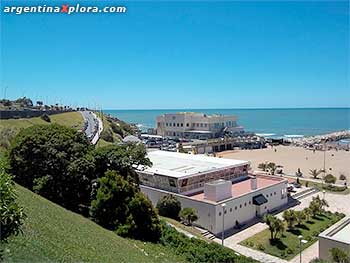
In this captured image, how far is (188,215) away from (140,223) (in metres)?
5.18

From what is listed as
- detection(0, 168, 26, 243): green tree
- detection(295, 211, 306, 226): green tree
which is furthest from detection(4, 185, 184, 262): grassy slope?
detection(295, 211, 306, 226): green tree

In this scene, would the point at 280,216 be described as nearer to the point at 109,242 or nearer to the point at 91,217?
the point at 91,217

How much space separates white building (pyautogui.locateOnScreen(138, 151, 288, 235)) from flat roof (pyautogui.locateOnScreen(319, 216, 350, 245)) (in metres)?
5.58

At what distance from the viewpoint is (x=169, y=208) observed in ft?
65.5

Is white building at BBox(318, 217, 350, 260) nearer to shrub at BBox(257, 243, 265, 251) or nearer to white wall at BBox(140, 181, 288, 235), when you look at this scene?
shrub at BBox(257, 243, 265, 251)

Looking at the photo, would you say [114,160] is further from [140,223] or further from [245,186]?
[245,186]

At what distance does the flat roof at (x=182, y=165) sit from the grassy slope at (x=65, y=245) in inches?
389

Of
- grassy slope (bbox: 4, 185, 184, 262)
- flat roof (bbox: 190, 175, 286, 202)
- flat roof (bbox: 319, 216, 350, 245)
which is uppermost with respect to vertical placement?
grassy slope (bbox: 4, 185, 184, 262)

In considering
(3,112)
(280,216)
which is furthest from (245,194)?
(3,112)

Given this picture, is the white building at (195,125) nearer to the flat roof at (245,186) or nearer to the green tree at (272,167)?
the green tree at (272,167)

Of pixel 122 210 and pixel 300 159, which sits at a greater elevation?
pixel 122 210

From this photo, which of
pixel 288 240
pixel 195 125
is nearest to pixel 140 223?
pixel 288 240

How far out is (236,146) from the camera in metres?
58.8

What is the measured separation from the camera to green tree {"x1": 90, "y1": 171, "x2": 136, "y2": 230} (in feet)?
46.2
